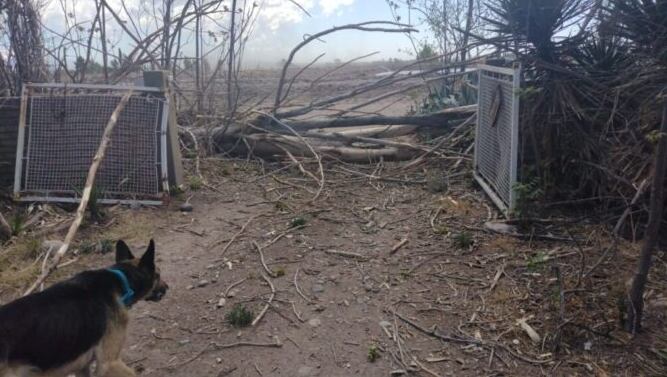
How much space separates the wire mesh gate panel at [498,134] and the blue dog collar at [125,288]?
3.40 metres

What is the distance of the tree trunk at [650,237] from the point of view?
2.79 meters

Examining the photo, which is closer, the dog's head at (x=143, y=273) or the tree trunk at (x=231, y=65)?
the dog's head at (x=143, y=273)

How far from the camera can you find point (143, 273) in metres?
3.12

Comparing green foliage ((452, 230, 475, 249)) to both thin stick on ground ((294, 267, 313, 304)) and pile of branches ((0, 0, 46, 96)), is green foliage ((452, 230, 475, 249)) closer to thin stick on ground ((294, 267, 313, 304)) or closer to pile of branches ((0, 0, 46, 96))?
thin stick on ground ((294, 267, 313, 304))

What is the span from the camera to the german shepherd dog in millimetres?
2344

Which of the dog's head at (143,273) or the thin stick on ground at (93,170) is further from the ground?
the thin stick on ground at (93,170)

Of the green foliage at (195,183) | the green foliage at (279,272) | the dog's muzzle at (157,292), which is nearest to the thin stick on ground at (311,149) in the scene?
the green foliage at (195,183)

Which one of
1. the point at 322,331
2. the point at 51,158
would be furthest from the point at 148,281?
the point at 51,158

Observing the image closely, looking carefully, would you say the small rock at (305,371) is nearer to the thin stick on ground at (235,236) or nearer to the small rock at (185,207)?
the thin stick on ground at (235,236)

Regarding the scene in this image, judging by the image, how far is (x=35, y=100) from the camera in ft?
19.6

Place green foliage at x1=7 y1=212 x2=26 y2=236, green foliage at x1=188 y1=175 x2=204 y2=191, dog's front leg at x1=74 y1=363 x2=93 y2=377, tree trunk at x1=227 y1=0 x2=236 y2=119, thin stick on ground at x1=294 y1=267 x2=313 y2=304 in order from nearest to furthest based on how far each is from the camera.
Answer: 1. dog's front leg at x1=74 y1=363 x2=93 y2=377
2. thin stick on ground at x1=294 y1=267 x2=313 y2=304
3. green foliage at x1=7 y1=212 x2=26 y2=236
4. green foliage at x1=188 y1=175 x2=204 y2=191
5. tree trunk at x1=227 y1=0 x2=236 y2=119

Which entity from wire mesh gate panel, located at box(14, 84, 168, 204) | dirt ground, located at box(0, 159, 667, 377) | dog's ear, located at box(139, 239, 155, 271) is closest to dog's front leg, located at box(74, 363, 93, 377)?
dirt ground, located at box(0, 159, 667, 377)

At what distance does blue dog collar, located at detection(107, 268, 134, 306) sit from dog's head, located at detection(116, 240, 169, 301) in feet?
0.18

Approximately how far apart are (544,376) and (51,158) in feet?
17.9
